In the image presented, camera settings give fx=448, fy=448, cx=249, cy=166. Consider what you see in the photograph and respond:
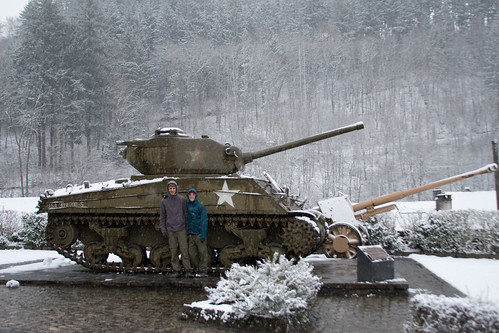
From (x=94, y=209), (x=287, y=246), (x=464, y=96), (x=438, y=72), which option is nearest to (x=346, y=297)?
(x=287, y=246)

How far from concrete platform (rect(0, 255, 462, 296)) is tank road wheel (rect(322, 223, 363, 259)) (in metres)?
0.79

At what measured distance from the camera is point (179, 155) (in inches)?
421

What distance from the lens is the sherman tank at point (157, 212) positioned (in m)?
9.68

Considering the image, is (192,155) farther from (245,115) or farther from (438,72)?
(438,72)

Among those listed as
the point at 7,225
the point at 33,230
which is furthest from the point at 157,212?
the point at 7,225

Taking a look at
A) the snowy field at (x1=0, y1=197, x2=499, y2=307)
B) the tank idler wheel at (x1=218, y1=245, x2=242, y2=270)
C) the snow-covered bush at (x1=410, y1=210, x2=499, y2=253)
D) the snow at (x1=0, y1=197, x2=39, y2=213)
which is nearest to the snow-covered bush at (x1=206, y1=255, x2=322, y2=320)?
the snowy field at (x1=0, y1=197, x2=499, y2=307)

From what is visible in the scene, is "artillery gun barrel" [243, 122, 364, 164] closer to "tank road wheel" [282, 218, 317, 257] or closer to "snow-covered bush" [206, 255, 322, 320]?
"tank road wheel" [282, 218, 317, 257]

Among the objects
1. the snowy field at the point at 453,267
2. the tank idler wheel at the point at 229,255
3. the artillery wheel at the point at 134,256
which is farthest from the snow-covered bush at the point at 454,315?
the artillery wheel at the point at 134,256

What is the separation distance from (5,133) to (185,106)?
19.8 meters

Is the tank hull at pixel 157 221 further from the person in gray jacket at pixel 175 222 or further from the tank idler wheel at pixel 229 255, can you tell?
the person in gray jacket at pixel 175 222

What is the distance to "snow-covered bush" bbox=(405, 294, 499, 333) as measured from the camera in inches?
174

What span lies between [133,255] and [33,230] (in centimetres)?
761

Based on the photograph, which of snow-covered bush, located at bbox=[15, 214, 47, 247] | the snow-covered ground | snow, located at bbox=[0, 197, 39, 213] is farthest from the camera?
snow, located at bbox=[0, 197, 39, 213]

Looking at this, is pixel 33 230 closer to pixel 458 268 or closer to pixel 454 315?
pixel 458 268
